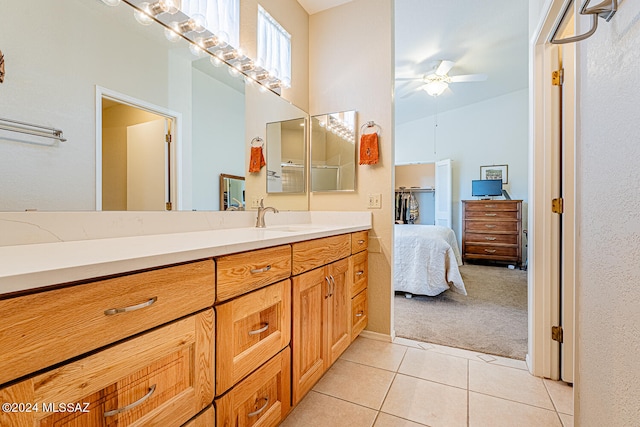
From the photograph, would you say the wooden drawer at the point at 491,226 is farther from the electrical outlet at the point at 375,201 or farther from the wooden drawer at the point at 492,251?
the electrical outlet at the point at 375,201

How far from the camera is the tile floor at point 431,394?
1.34m

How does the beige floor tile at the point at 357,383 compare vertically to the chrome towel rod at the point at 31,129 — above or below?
below

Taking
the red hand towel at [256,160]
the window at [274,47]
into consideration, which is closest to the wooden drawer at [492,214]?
the window at [274,47]

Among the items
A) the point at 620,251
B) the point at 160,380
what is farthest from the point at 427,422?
the point at 160,380

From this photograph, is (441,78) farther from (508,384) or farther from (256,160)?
(508,384)

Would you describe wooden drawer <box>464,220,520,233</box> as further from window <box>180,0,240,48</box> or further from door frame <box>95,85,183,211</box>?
door frame <box>95,85,183,211</box>

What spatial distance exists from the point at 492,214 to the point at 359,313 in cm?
386

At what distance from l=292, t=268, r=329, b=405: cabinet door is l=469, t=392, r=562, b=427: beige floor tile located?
2.52ft

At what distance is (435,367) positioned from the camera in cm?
179

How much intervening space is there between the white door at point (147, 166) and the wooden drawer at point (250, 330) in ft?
2.21

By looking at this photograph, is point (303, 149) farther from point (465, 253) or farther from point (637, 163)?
point (465, 253)

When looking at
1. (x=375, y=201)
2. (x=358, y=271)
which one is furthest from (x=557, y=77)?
(x=358, y=271)

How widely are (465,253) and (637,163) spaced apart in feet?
15.5

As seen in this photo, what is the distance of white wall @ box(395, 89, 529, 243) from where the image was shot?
16.3 ft
